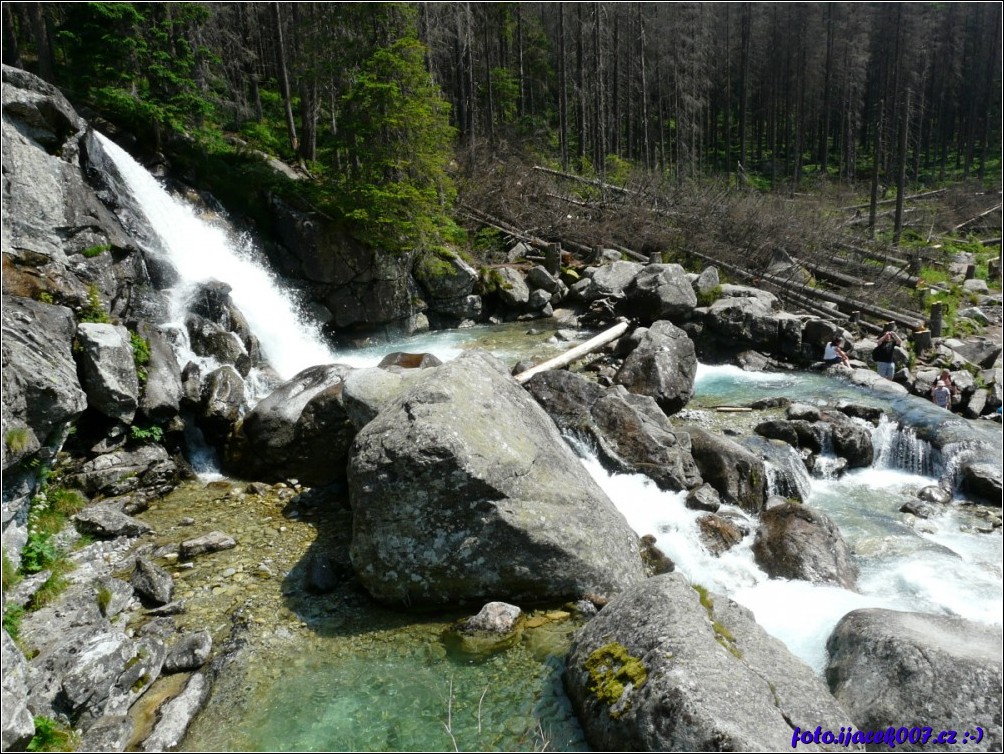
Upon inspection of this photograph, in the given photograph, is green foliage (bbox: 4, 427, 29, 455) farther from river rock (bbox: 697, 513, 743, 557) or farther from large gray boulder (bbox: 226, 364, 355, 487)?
river rock (bbox: 697, 513, 743, 557)

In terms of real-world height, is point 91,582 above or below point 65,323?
Result: below

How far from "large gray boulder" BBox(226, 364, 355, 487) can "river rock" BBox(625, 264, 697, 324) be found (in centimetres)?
1114

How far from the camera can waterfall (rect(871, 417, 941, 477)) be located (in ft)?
41.3

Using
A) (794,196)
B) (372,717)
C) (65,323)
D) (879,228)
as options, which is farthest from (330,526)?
(794,196)

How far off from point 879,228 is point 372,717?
3556 centimetres

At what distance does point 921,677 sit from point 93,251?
13.9 metres

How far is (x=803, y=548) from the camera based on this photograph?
29.2 ft

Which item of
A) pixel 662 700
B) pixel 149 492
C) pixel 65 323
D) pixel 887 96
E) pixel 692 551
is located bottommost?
pixel 692 551

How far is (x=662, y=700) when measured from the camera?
489 cm

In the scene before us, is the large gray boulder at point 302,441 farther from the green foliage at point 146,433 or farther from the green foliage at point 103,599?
the green foliage at point 103,599

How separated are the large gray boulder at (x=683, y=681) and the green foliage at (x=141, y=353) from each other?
28.8 feet

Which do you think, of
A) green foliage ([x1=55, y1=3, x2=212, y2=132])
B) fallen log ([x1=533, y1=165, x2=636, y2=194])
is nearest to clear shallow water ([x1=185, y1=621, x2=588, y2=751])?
green foliage ([x1=55, y1=3, x2=212, y2=132])

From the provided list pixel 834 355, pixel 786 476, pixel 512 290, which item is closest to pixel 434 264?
pixel 512 290

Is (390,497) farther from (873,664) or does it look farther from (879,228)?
(879,228)
